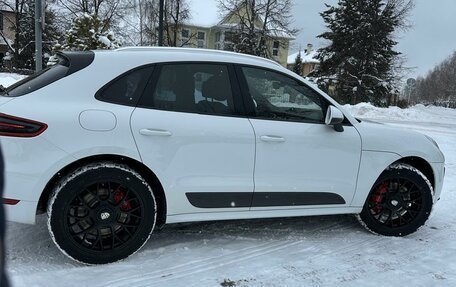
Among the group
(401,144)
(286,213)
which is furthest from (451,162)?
(286,213)

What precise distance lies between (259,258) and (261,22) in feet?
113

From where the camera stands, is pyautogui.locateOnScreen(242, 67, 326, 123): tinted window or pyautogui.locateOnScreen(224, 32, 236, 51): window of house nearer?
pyautogui.locateOnScreen(242, 67, 326, 123): tinted window

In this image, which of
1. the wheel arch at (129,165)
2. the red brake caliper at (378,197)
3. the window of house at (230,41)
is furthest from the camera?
the window of house at (230,41)

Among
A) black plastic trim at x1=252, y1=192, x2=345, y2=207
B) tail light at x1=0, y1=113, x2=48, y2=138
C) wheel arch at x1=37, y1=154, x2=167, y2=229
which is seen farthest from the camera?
black plastic trim at x1=252, y1=192, x2=345, y2=207

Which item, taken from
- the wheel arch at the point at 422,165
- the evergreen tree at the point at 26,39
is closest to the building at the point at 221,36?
the evergreen tree at the point at 26,39

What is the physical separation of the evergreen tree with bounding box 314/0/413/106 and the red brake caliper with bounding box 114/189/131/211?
31.1 metres

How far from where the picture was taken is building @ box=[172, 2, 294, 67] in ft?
121

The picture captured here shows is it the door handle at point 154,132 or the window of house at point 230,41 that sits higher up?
the window of house at point 230,41

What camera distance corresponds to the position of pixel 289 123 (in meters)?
4.02

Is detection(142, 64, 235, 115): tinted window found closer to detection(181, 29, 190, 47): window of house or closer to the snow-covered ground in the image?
the snow-covered ground

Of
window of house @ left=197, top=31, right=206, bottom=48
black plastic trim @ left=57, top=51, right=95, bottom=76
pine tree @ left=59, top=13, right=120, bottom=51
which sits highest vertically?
window of house @ left=197, top=31, right=206, bottom=48

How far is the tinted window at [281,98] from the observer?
402 centimetres

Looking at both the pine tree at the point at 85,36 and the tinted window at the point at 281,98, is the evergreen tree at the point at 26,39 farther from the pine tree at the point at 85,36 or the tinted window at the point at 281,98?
the tinted window at the point at 281,98

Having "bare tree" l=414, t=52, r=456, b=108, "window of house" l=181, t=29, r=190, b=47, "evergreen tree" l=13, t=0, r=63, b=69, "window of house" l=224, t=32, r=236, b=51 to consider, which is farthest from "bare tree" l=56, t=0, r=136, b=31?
"bare tree" l=414, t=52, r=456, b=108
